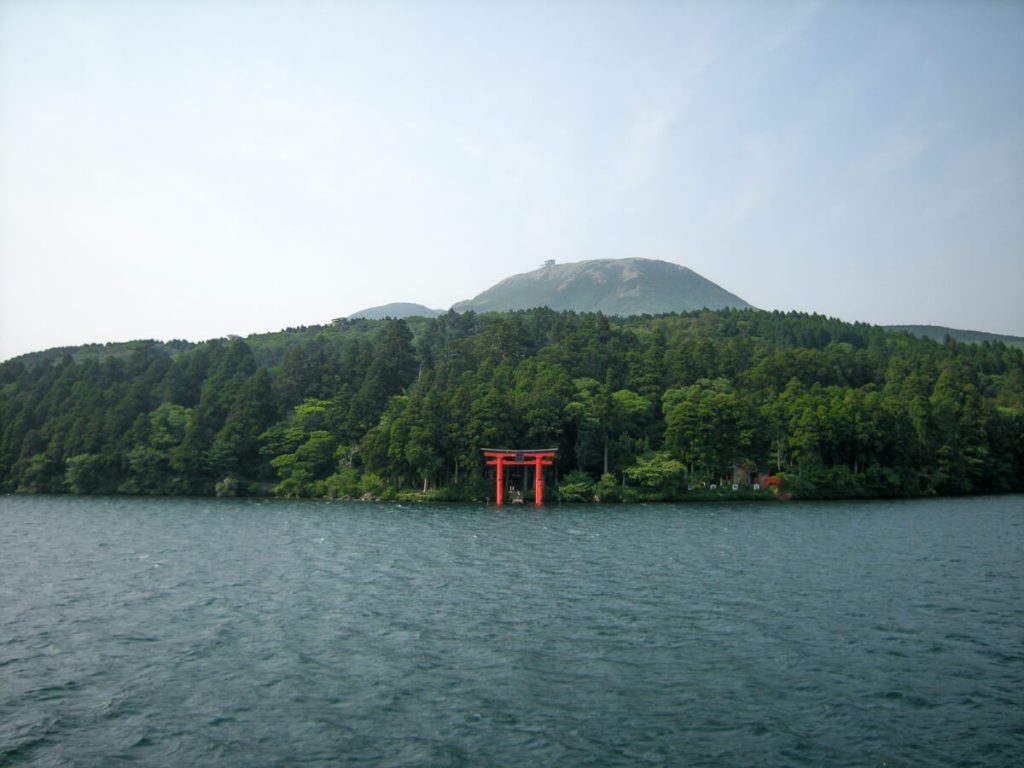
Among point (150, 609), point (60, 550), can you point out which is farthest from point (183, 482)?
point (150, 609)

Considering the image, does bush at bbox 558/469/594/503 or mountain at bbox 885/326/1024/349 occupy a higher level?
mountain at bbox 885/326/1024/349

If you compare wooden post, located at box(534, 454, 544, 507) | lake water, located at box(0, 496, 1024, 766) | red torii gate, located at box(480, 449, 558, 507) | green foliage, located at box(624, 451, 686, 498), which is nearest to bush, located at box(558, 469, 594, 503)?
red torii gate, located at box(480, 449, 558, 507)

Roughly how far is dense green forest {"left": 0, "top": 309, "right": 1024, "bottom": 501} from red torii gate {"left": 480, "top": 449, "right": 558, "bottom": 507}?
1.68 m

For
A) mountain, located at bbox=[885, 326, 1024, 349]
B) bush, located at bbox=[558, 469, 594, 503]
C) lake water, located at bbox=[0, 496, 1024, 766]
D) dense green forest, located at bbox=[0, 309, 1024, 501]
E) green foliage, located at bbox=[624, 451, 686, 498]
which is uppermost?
mountain, located at bbox=[885, 326, 1024, 349]

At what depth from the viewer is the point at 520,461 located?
56.1m

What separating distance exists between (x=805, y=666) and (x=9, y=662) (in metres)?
18.7

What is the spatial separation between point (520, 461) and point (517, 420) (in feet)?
17.6

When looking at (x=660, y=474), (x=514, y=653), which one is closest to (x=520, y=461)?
(x=660, y=474)

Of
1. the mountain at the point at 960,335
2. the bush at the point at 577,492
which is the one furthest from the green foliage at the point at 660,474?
the mountain at the point at 960,335

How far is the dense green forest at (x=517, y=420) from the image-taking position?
194 feet

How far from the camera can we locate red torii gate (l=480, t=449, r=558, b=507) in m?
55.3

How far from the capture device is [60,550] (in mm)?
30812

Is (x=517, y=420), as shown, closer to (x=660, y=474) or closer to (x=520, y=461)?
(x=520, y=461)

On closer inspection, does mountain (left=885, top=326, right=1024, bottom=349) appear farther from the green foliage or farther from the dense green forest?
the green foliage
